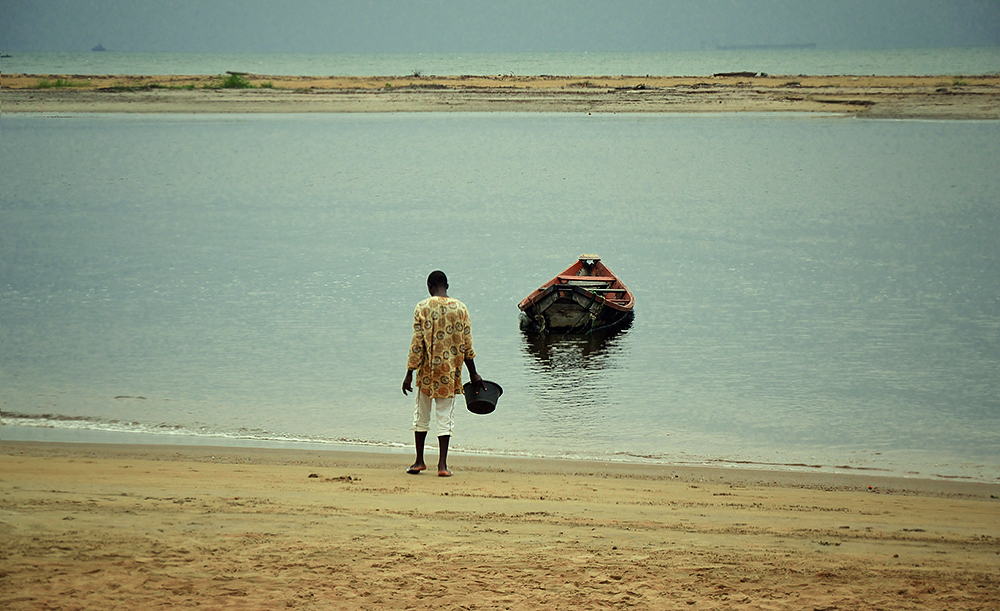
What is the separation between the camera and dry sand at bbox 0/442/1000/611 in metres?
5.67

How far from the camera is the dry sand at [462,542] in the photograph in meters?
5.67

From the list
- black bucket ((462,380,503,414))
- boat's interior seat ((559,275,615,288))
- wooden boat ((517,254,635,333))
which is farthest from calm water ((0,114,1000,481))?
black bucket ((462,380,503,414))

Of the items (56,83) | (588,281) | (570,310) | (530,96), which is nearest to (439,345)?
(570,310)

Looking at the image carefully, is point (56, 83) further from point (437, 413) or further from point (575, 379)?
point (437, 413)

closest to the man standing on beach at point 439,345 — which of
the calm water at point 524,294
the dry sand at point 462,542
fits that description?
the dry sand at point 462,542

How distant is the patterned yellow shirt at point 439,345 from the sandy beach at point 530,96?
223ft

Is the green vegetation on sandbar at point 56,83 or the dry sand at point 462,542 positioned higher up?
the green vegetation on sandbar at point 56,83

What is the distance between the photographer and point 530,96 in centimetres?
8388

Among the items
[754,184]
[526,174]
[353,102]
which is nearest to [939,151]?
[754,184]

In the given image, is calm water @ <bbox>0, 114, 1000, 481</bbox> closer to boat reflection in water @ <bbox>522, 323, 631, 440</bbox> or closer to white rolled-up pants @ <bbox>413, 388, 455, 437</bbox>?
boat reflection in water @ <bbox>522, 323, 631, 440</bbox>

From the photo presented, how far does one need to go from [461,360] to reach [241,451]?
3.35 meters

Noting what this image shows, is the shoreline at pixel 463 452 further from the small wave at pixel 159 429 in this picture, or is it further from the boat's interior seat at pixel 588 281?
the boat's interior seat at pixel 588 281

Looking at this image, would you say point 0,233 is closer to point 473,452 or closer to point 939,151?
point 473,452

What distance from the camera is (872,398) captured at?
13578 mm
